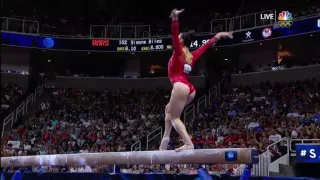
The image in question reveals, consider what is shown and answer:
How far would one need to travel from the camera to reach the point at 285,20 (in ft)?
60.3

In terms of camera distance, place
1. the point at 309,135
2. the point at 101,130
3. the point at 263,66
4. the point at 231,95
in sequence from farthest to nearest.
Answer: the point at 263,66, the point at 231,95, the point at 101,130, the point at 309,135

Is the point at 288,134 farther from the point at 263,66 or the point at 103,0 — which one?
the point at 103,0

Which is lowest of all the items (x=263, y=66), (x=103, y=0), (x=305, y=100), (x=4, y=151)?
(x=4, y=151)

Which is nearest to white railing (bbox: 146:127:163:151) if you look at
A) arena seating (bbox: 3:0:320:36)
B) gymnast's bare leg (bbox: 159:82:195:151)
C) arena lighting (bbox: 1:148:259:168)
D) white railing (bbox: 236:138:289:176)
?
arena seating (bbox: 3:0:320:36)

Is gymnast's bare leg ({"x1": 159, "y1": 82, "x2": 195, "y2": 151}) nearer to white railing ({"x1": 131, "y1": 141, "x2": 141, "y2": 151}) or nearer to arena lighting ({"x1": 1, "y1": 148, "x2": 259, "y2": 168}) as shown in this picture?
arena lighting ({"x1": 1, "y1": 148, "x2": 259, "y2": 168})

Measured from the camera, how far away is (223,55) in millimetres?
22688

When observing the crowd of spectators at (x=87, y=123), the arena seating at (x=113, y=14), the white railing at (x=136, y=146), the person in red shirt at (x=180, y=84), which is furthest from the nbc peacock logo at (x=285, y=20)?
the person in red shirt at (x=180, y=84)

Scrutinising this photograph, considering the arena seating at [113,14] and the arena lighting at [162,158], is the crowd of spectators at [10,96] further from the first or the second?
the arena lighting at [162,158]

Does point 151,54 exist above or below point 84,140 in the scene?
above

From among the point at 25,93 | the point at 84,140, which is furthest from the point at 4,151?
the point at 25,93

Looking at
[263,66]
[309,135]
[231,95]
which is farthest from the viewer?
[263,66]

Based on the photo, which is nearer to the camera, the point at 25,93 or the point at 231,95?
the point at 231,95

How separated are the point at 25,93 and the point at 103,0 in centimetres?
634

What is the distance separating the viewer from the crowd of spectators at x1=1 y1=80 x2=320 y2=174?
47.2 feet
